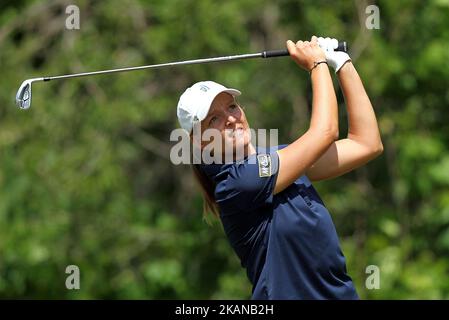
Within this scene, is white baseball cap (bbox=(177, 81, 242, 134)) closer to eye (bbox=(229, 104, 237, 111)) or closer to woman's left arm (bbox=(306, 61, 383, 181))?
eye (bbox=(229, 104, 237, 111))

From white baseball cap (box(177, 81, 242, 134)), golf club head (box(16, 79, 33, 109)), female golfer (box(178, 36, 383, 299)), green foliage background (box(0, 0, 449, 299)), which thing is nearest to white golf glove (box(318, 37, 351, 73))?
female golfer (box(178, 36, 383, 299))

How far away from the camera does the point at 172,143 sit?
22.7ft

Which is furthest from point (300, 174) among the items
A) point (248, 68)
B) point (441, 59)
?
point (248, 68)

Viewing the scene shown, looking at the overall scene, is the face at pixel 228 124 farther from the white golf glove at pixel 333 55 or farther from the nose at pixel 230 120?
the white golf glove at pixel 333 55

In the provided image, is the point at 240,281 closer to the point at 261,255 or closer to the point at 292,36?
the point at 292,36

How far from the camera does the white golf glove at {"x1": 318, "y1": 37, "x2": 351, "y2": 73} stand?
2.88 metres

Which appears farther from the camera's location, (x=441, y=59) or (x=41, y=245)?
(x=41, y=245)

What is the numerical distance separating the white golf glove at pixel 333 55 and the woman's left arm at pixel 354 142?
25 millimetres

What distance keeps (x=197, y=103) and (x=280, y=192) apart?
329 millimetres

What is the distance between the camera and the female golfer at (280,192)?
2.70 m

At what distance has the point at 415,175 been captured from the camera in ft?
19.7

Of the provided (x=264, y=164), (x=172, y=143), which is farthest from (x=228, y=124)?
(x=172, y=143)

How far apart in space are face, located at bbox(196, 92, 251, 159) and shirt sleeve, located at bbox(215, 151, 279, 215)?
0.16ft

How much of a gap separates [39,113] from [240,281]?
1.61 metres
